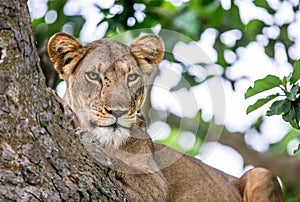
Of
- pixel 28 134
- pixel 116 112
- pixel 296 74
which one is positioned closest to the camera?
pixel 28 134

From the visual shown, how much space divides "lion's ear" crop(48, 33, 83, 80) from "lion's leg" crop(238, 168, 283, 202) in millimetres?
1614

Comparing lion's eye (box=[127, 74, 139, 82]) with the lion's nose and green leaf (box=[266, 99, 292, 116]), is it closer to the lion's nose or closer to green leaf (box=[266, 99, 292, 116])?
the lion's nose

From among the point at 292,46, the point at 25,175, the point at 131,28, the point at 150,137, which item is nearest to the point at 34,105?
the point at 25,175

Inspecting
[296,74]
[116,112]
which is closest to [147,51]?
[116,112]

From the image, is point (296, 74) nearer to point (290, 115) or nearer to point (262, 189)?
point (290, 115)

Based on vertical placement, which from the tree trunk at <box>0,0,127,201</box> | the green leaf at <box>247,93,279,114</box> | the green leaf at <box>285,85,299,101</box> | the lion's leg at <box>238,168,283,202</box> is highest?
the tree trunk at <box>0,0,127,201</box>

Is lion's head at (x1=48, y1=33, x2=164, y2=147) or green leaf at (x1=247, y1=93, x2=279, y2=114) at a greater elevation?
green leaf at (x1=247, y1=93, x2=279, y2=114)

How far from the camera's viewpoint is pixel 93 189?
329cm

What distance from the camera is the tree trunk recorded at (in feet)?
9.93

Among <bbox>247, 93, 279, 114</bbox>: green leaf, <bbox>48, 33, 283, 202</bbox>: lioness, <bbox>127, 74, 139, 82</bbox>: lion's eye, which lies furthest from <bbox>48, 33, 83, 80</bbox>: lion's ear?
<bbox>247, 93, 279, 114</bbox>: green leaf

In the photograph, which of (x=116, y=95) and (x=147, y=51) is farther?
(x=147, y=51)

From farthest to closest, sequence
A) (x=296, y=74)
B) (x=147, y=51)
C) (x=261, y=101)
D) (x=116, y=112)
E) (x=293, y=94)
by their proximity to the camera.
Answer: (x=147, y=51), (x=116, y=112), (x=261, y=101), (x=296, y=74), (x=293, y=94)

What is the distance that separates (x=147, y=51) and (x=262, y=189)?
1.36 m

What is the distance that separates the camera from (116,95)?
4617 mm
